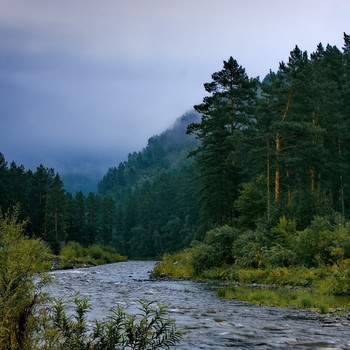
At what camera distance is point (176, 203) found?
11300 centimetres

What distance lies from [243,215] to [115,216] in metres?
96.7

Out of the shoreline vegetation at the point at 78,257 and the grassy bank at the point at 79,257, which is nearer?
the shoreline vegetation at the point at 78,257

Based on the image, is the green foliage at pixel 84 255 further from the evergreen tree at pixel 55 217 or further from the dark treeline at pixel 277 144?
the dark treeline at pixel 277 144

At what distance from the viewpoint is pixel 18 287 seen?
5.75 meters

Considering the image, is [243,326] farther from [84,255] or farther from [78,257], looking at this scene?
[84,255]

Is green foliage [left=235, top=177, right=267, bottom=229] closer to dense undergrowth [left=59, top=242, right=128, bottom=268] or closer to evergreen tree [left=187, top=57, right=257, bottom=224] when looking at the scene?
evergreen tree [left=187, top=57, right=257, bottom=224]

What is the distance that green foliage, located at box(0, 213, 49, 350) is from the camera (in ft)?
17.5

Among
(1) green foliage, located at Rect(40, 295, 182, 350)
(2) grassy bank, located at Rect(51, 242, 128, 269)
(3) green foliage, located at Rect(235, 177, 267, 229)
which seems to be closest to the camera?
(1) green foliage, located at Rect(40, 295, 182, 350)

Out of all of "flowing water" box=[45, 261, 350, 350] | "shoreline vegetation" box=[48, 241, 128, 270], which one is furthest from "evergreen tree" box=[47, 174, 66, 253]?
"flowing water" box=[45, 261, 350, 350]

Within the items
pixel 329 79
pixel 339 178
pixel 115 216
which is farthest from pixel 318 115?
pixel 115 216

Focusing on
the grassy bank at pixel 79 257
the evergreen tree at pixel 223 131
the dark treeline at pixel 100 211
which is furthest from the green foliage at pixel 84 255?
the evergreen tree at pixel 223 131

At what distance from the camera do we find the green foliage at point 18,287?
17.5 feet

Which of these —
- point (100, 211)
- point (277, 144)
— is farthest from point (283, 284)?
point (100, 211)

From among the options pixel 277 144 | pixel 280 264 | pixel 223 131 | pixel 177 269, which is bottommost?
pixel 177 269
